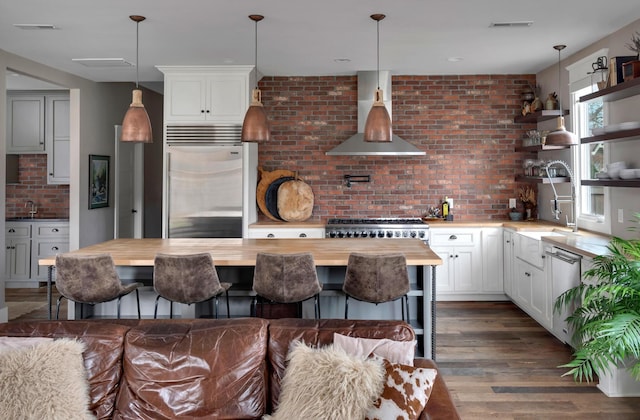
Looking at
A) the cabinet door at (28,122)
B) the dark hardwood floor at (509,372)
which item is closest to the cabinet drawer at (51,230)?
the cabinet door at (28,122)

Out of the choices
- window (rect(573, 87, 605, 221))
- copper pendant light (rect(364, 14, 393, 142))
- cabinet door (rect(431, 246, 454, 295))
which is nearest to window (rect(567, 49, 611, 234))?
window (rect(573, 87, 605, 221))

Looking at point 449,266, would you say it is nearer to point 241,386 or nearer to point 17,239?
point 241,386

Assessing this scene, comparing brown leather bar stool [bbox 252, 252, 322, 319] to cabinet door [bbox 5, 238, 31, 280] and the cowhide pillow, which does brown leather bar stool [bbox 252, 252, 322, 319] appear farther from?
cabinet door [bbox 5, 238, 31, 280]

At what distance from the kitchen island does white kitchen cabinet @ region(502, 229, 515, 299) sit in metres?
1.75

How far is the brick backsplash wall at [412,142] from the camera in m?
6.23

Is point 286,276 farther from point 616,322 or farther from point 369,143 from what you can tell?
point 369,143

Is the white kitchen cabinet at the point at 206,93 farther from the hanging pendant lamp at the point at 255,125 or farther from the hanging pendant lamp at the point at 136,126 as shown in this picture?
the hanging pendant lamp at the point at 136,126

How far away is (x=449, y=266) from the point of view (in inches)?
225

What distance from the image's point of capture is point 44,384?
6.41ft

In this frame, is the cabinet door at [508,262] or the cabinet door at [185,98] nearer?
the cabinet door at [508,262]

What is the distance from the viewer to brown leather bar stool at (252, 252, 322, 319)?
10.5 ft

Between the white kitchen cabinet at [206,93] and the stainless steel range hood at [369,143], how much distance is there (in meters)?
1.20

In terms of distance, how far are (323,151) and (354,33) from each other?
2.11 m

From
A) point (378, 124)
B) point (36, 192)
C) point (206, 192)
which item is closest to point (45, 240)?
point (36, 192)
